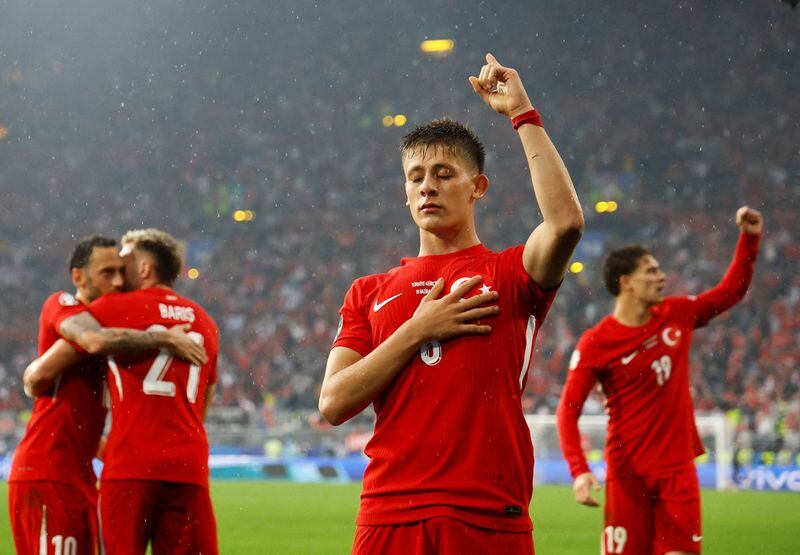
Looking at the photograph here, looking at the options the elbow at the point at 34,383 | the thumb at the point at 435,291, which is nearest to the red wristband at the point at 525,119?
the thumb at the point at 435,291

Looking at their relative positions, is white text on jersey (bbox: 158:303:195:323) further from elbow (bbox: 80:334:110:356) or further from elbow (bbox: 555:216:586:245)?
elbow (bbox: 555:216:586:245)

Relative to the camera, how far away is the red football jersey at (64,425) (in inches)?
192

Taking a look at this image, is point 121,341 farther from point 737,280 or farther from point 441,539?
point 737,280

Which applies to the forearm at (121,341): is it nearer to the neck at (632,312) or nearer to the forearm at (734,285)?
the neck at (632,312)

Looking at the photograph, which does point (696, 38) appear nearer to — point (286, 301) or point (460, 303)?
point (286, 301)

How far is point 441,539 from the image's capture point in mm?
2668

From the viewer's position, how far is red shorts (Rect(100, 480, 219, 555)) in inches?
179

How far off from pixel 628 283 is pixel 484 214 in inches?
884

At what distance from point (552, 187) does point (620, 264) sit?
12.1 ft

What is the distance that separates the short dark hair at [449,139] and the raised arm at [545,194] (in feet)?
0.72

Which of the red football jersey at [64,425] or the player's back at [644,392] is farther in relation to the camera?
the player's back at [644,392]

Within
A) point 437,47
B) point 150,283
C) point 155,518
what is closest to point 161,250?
point 150,283

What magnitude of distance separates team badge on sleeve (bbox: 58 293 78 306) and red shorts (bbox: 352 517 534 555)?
268cm

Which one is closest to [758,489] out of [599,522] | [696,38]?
[599,522]
